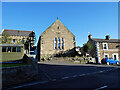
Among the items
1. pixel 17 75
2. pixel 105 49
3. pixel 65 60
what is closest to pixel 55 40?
pixel 65 60

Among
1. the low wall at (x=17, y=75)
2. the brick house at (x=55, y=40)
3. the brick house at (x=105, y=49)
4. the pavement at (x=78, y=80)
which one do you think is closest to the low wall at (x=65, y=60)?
the brick house at (x=55, y=40)

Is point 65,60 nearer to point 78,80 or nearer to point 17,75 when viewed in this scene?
point 78,80

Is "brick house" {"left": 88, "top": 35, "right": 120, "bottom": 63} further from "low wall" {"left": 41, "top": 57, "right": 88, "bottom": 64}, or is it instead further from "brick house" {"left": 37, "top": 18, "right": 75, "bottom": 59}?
"brick house" {"left": 37, "top": 18, "right": 75, "bottom": 59}

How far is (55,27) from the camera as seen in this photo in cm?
2656

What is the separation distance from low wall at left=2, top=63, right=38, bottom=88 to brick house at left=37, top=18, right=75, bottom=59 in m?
16.3

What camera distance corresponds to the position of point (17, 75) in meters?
7.00

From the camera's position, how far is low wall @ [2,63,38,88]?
21.3 ft

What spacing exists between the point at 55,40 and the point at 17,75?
19.4 m

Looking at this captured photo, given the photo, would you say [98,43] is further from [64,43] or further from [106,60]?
[64,43]

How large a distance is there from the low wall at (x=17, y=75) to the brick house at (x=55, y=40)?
53.5ft

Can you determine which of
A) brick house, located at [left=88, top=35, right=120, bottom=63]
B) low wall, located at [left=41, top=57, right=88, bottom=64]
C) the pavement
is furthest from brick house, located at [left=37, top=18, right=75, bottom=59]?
the pavement

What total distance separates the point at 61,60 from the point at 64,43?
6256 millimetres

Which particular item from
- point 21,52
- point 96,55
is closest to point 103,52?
point 96,55

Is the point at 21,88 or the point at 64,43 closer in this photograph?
the point at 21,88
